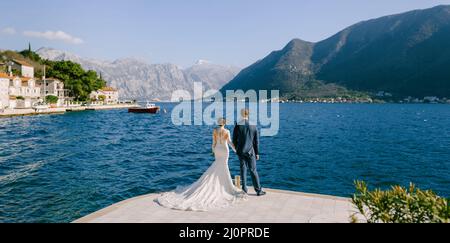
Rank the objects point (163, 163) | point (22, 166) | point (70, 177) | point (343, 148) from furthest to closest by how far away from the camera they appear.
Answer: point (343, 148) → point (163, 163) → point (22, 166) → point (70, 177)

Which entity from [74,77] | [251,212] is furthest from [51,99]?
[251,212]

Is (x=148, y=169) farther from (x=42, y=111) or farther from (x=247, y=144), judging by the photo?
(x=42, y=111)

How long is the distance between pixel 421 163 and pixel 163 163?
2281 cm

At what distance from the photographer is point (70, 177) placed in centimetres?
2167

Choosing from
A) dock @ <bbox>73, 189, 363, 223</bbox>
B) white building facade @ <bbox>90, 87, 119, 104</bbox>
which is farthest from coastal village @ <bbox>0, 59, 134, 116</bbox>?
dock @ <bbox>73, 189, 363, 223</bbox>

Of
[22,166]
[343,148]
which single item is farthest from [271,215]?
[343,148]

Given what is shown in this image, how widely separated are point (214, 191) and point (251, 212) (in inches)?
67.6

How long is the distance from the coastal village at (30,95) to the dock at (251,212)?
260 feet

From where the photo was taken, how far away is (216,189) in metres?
11.1

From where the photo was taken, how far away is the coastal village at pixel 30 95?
8574 cm

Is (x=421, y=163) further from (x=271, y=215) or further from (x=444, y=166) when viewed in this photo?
(x=271, y=215)

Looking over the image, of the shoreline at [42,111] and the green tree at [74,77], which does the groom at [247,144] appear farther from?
the green tree at [74,77]

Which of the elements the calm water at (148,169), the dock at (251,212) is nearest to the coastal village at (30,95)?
the calm water at (148,169)
